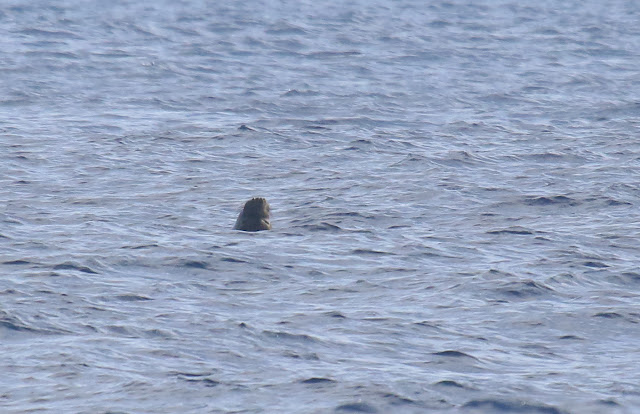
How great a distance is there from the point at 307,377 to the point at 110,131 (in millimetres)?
15646

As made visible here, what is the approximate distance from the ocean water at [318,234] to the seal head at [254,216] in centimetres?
23

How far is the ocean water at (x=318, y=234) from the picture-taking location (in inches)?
511

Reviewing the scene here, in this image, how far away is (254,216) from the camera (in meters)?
19.1

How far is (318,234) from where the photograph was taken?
63.3ft

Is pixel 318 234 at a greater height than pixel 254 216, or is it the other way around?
pixel 254 216

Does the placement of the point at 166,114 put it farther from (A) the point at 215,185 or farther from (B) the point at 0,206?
(B) the point at 0,206

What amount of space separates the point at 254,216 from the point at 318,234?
95 centimetres

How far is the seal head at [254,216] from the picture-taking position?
62.2ft

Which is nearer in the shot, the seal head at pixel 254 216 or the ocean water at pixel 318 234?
the ocean water at pixel 318 234

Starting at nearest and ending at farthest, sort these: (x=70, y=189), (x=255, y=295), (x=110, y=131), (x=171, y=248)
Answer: (x=255, y=295), (x=171, y=248), (x=70, y=189), (x=110, y=131)

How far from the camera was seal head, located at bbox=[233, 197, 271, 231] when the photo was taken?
18969 millimetres

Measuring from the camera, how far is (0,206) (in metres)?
20.6

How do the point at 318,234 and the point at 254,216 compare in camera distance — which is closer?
the point at 254,216

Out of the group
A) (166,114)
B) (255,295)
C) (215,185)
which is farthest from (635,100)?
(255,295)
